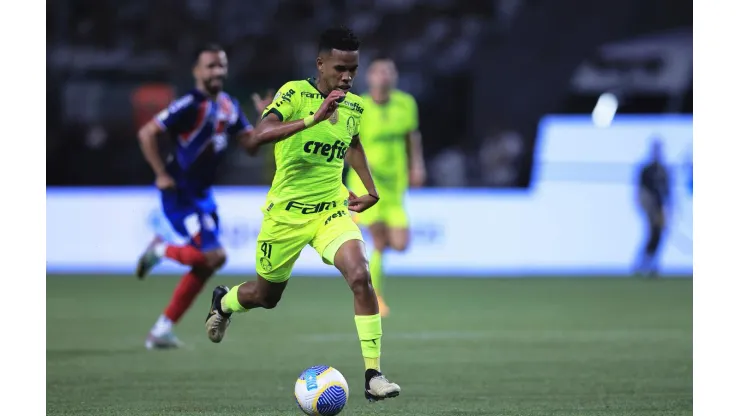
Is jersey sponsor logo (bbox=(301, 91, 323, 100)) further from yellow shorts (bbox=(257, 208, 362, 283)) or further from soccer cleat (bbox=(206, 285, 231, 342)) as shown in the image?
soccer cleat (bbox=(206, 285, 231, 342))

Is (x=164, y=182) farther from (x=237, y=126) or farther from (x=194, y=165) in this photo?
(x=237, y=126)

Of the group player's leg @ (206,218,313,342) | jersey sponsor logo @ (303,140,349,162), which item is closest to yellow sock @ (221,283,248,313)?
player's leg @ (206,218,313,342)

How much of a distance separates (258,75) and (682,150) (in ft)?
24.5

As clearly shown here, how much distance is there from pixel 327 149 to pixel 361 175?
52 cm

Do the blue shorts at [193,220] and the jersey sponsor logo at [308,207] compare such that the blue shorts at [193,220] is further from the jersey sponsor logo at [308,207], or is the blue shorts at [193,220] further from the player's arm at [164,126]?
the jersey sponsor logo at [308,207]

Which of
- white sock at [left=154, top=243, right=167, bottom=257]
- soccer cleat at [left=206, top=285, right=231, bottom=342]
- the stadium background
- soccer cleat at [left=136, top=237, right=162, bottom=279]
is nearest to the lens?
soccer cleat at [left=206, top=285, right=231, bottom=342]

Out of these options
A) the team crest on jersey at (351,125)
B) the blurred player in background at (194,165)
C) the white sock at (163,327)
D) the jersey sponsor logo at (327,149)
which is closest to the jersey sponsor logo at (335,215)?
the jersey sponsor logo at (327,149)

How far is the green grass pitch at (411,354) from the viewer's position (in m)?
6.95

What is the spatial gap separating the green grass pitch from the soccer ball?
0.39 metres

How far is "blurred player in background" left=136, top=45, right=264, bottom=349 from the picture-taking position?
9.51 meters

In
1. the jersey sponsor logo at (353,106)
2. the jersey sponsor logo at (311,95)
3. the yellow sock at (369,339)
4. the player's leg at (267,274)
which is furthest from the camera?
the player's leg at (267,274)

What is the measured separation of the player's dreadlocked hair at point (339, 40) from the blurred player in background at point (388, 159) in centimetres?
588

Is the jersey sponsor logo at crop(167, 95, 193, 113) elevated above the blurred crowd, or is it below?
below
